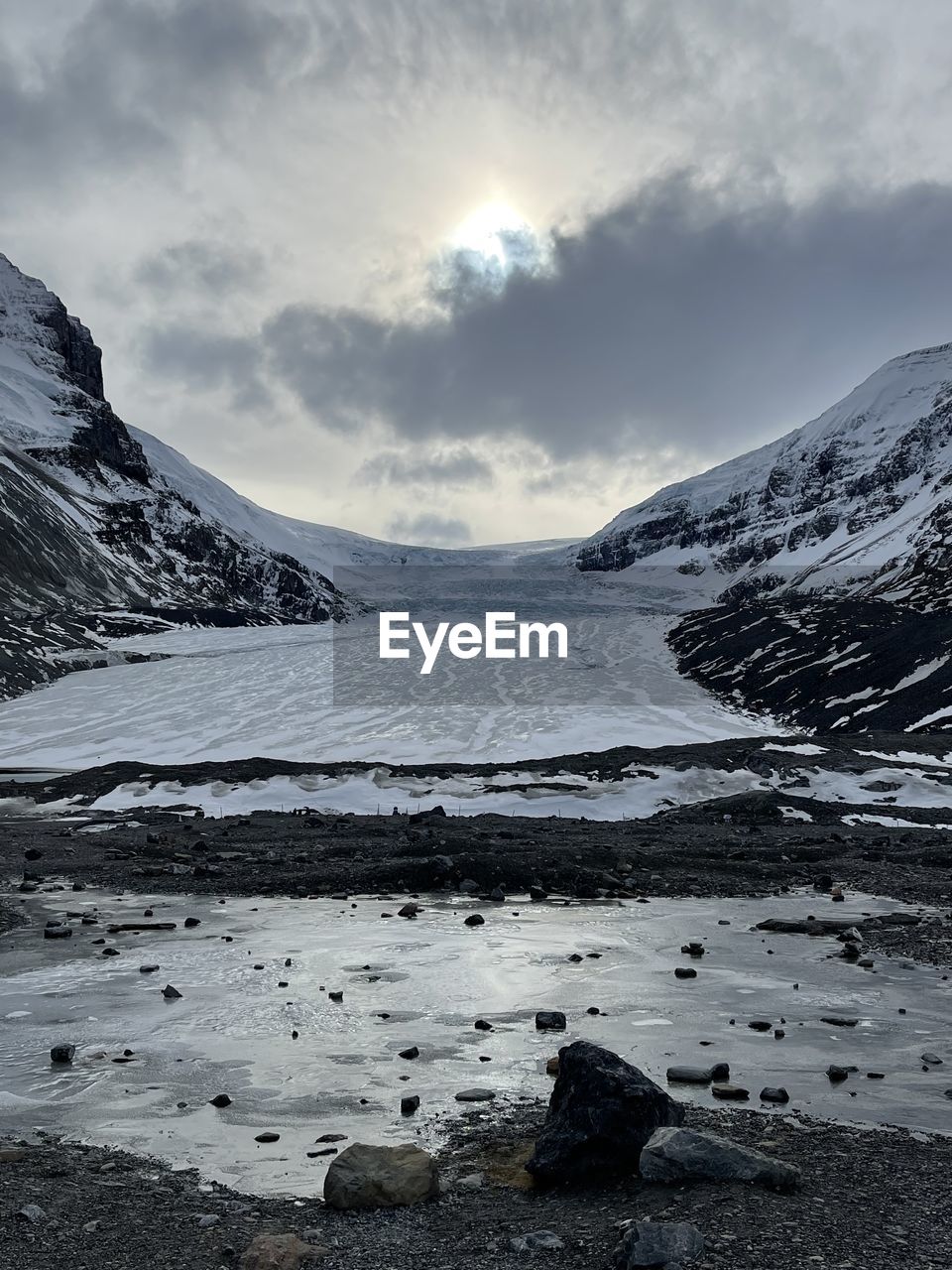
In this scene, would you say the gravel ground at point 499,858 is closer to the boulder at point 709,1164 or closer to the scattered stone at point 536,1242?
the boulder at point 709,1164

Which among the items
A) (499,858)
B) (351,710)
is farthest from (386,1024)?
(351,710)

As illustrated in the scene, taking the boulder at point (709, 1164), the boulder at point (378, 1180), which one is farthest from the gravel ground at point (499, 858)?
the boulder at point (378, 1180)

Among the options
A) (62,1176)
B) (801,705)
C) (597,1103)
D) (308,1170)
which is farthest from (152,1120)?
(801,705)

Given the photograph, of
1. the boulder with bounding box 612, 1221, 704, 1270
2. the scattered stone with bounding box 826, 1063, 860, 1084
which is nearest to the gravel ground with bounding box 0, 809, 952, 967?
the scattered stone with bounding box 826, 1063, 860, 1084

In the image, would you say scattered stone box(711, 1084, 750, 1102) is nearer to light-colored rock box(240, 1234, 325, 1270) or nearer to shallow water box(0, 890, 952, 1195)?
shallow water box(0, 890, 952, 1195)

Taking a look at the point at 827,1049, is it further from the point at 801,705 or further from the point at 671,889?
the point at 801,705
